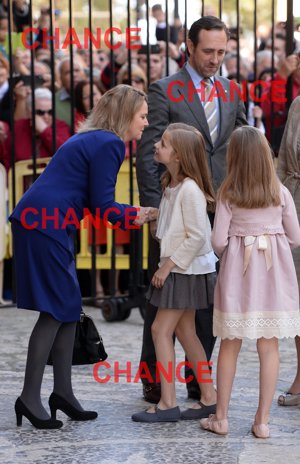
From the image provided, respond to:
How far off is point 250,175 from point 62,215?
88cm

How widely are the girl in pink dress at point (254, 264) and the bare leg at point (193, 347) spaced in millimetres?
367

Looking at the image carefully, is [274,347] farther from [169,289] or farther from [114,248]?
[114,248]

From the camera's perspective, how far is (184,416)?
531 cm

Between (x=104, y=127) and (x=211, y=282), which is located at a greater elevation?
(x=104, y=127)

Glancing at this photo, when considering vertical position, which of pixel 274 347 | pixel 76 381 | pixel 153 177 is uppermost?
pixel 153 177

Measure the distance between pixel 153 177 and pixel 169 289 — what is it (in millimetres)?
665

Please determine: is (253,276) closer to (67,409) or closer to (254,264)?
(254,264)

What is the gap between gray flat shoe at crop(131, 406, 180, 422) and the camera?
17.2ft

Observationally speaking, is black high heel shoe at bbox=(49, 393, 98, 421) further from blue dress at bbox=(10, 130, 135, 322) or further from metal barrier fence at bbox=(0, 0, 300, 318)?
metal barrier fence at bbox=(0, 0, 300, 318)

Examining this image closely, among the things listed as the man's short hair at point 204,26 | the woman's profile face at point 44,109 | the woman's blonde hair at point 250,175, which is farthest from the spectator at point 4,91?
the woman's blonde hair at point 250,175

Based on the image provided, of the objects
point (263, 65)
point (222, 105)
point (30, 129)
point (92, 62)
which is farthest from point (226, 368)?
point (263, 65)

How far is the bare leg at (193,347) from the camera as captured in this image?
5359mm

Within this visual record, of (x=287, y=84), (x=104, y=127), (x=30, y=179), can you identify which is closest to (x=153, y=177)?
(x=104, y=127)

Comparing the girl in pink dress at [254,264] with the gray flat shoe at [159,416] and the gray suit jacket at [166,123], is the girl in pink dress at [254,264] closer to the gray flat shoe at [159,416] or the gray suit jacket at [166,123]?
the gray flat shoe at [159,416]
